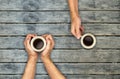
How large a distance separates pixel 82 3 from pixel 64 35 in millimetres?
222

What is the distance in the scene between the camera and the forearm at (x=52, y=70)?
1214mm

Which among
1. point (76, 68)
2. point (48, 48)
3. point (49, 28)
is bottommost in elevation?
point (76, 68)

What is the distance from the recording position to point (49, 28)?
1329mm

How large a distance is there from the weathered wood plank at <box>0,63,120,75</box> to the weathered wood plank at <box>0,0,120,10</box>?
13.2 inches

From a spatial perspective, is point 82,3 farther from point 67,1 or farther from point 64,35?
point 64,35

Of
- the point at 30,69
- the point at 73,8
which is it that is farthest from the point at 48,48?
the point at 73,8

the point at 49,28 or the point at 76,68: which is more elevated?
the point at 49,28

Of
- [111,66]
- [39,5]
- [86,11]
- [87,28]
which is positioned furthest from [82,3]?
[111,66]

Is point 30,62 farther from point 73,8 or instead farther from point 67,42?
point 73,8

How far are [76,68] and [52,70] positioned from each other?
16 centimetres

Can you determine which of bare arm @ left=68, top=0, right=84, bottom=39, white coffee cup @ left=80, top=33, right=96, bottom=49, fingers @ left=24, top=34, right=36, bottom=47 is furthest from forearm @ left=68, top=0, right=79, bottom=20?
fingers @ left=24, top=34, right=36, bottom=47

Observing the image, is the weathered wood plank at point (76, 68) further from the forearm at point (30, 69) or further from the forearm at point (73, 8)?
the forearm at point (73, 8)

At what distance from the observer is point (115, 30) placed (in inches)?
52.5

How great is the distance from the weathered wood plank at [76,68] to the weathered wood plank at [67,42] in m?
0.11
